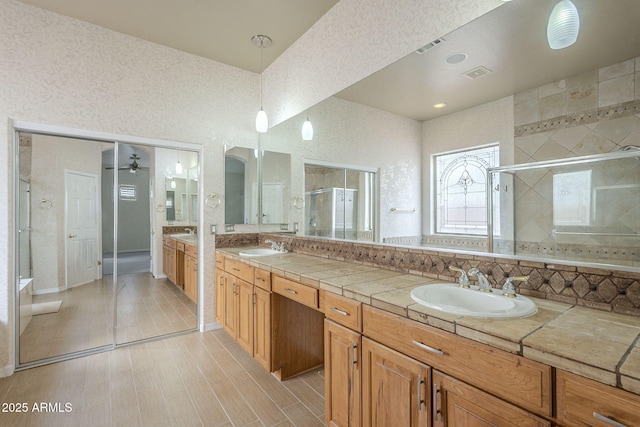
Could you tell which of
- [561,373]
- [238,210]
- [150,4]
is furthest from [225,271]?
[561,373]

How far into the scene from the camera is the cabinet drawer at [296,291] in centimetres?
170

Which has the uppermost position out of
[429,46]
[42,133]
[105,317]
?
[429,46]

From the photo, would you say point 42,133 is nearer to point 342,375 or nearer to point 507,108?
point 342,375

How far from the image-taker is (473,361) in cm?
95

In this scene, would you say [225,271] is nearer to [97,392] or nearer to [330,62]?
[97,392]

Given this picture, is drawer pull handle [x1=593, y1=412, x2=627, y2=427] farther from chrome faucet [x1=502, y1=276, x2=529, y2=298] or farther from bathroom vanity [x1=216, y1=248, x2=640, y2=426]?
chrome faucet [x1=502, y1=276, x2=529, y2=298]

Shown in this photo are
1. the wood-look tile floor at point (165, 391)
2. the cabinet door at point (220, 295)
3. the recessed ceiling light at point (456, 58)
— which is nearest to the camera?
the recessed ceiling light at point (456, 58)

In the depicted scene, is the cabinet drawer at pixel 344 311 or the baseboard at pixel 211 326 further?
the baseboard at pixel 211 326

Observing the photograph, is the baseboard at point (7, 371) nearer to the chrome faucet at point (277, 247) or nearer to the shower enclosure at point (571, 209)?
the chrome faucet at point (277, 247)

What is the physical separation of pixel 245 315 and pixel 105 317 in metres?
1.40

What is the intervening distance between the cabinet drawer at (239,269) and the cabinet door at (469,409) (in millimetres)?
1631

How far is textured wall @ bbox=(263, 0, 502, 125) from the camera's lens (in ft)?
5.39

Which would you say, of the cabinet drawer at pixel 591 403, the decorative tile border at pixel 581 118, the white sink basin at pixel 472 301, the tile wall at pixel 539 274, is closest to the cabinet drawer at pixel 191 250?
the tile wall at pixel 539 274

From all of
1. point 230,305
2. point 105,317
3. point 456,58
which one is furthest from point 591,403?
point 105,317
